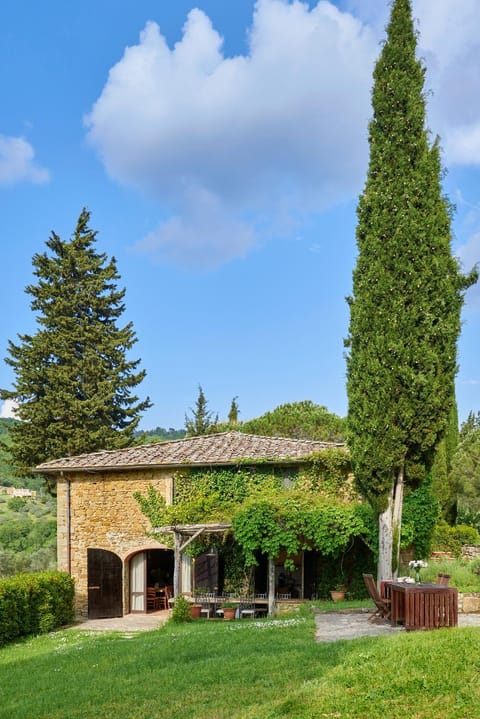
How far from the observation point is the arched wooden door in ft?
64.2

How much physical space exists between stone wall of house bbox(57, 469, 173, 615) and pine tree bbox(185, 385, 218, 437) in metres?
17.0

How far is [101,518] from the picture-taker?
2027 cm

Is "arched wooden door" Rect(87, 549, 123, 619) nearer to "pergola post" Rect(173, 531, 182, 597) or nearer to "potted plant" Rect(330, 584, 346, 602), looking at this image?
"pergola post" Rect(173, 531, 182, 597)

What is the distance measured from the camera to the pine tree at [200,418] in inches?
1475

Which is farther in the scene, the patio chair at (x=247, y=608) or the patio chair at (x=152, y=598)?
the patio chair at (x=152, y=598)

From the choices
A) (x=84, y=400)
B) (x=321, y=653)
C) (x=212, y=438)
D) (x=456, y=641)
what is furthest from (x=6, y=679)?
(x=84, y=400)

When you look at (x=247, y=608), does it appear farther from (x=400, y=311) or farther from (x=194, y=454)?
(x=400, y=311)

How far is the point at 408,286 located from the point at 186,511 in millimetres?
8612

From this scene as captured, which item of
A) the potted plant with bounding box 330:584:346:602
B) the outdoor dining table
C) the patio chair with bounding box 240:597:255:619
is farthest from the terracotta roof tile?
the outdoor dining table

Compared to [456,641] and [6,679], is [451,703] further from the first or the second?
[6,679]

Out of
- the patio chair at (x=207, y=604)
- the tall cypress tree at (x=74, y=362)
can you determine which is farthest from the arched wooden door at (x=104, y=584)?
the tall cypress tree at (x=74, y=362)

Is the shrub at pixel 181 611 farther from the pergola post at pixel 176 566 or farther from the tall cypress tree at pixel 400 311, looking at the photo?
the tall cypress tree at pixel 400 311

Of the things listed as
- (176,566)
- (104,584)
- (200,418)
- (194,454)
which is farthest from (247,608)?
(200,418)

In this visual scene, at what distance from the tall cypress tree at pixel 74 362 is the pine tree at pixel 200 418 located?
5.30 m
